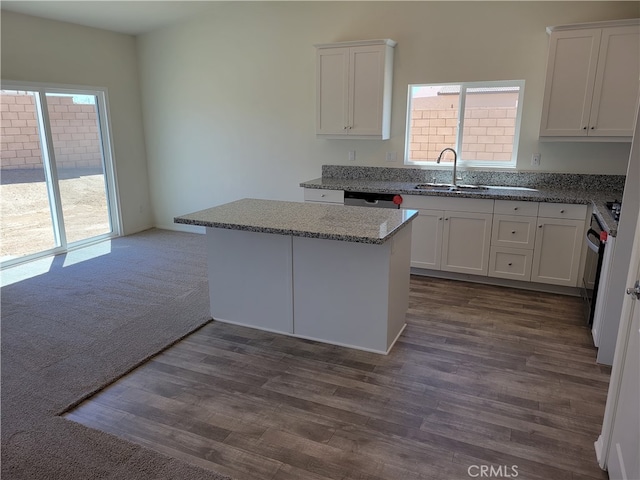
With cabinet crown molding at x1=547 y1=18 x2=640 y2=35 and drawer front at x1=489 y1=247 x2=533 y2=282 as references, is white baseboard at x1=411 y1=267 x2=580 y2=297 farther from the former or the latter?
cabinet crown molding at x1=547 y1=18 x2=640 y2=35

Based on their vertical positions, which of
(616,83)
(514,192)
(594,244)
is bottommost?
(594,244)

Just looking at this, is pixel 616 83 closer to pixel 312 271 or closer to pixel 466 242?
pixel 466 242

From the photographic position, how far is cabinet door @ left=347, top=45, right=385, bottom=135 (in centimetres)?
441

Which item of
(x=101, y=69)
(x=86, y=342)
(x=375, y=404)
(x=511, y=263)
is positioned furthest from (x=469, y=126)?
(x=101, y=69)

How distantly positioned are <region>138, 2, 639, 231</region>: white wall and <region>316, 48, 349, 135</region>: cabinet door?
→ 0.36 metres

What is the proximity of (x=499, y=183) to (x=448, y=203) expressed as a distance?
67 centimetres

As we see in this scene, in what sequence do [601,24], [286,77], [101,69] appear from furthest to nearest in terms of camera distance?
[101,69] → [286,77] → [601,24]

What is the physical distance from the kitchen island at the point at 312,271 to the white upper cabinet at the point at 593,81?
72.7 inches

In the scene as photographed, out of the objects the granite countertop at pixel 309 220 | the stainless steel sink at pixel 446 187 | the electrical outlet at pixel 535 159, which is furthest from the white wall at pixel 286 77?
the granite countertop at pixel 309 220

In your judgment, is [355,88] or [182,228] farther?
[182,228]

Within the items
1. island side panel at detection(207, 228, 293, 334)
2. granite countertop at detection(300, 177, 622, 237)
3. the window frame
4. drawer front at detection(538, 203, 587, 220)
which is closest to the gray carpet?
island side panel at detection(207, 228, 293, 334)

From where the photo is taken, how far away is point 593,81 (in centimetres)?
371

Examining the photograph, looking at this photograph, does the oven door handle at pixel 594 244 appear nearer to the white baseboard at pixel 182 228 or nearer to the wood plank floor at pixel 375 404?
the wood plank floor at pixel 375 404

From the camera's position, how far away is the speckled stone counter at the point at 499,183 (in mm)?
3880
